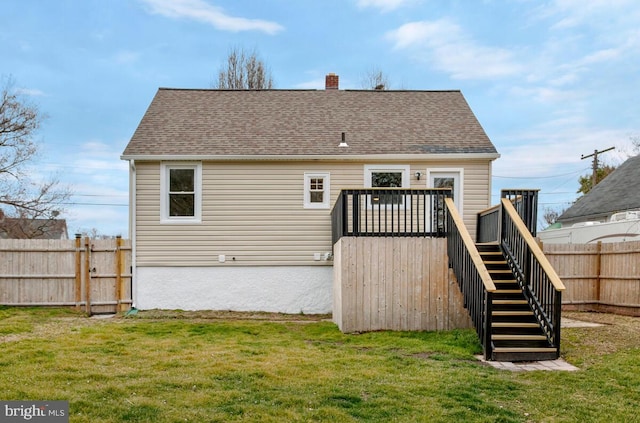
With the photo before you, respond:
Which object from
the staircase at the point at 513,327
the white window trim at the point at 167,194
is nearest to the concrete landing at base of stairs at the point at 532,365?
the staircase at the point at 513,327

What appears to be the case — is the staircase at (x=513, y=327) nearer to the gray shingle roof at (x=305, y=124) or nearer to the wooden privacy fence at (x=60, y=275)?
the gray shingle roof at (x=305, y=124)

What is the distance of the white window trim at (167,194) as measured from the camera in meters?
11.0

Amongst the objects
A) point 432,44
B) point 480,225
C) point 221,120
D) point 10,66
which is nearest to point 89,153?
point 10,66

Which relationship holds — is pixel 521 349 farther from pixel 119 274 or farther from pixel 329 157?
pixel 119 274

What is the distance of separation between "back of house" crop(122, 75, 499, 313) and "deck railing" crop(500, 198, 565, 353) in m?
2.55

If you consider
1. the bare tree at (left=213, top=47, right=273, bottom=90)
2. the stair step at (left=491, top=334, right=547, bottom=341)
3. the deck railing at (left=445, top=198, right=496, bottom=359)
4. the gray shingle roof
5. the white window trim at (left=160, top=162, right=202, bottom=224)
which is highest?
the bare tree at (left=213, top=47, right=273, bottom=90)

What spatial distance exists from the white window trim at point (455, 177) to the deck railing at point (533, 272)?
2237 mm

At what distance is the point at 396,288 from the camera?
8.41 metres

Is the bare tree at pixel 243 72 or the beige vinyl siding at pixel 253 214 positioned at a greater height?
the bare tree at pixel 243 72

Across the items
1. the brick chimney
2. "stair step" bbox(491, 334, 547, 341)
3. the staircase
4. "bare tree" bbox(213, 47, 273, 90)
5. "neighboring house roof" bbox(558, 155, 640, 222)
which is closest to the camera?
the staircase

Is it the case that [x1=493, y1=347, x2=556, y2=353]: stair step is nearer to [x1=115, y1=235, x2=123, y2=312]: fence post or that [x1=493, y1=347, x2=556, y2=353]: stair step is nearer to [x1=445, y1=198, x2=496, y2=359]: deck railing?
[x1=445, y1=198, x2=496, y2=359]: deck railing

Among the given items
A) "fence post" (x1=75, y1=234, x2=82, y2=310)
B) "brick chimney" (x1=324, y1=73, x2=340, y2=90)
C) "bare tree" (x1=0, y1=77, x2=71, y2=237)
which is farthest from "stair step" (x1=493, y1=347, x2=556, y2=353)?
"bare tree" (x1=0, y1=77, x2=71, y2=237)

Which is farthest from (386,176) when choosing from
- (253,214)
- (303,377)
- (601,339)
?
(303,377)

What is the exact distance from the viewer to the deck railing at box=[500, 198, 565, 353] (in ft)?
21.8
